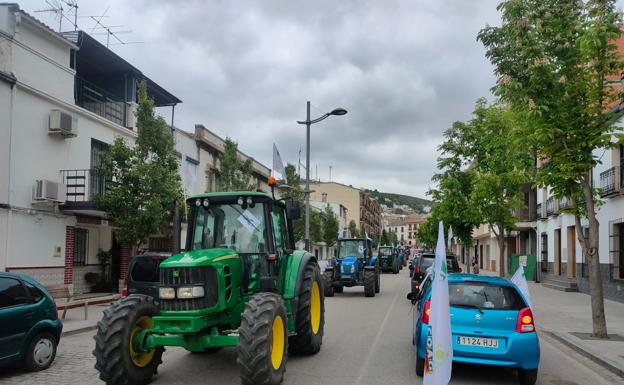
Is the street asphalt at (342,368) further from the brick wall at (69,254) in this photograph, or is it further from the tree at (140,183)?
the brick wall at (69,254)

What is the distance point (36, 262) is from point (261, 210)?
36.5 feet

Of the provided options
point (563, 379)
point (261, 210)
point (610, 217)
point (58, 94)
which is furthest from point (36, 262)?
point (610, 217)

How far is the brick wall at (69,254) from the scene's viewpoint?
1752cm

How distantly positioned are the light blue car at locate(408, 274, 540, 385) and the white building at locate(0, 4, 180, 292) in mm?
12548

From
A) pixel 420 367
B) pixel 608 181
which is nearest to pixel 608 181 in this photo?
pixel 608 181

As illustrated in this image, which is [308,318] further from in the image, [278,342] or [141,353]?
[141,353]

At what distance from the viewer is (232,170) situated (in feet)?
82.0

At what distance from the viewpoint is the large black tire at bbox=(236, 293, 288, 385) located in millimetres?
6246

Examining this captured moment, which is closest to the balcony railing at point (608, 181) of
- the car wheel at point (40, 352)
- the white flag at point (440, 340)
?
the white flag at point (440, 340)

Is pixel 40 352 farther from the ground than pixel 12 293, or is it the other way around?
pixel 12 293

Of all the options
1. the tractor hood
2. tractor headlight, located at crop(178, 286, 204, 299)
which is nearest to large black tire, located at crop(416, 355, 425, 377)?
the tractor hood

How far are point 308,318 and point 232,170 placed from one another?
1702 cm

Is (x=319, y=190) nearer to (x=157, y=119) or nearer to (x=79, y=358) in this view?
(x=157, y=119)

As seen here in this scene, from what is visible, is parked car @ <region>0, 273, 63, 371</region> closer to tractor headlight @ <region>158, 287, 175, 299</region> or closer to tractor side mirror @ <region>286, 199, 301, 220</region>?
tractor headlight @ <region>158, 287, 175, 299</region>
